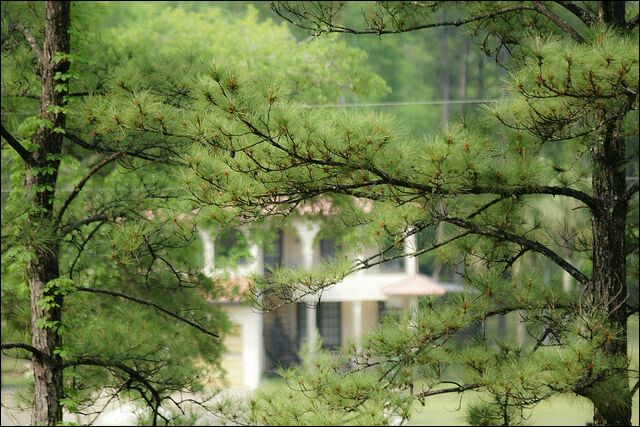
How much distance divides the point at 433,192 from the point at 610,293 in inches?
41.3

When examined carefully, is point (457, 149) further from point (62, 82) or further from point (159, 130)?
point (62, 82)

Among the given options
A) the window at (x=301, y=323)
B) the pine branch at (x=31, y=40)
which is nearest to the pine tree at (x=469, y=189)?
the pine branch at (x=31, y=40)

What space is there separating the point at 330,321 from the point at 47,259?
39.9ft

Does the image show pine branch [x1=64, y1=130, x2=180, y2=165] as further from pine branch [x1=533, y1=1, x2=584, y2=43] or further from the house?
the house

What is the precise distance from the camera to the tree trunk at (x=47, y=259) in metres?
5.92

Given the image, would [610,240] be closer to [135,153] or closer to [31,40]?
[135,153]

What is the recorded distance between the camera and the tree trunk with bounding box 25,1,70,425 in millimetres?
5922

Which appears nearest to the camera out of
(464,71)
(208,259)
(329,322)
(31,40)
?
(31,40)

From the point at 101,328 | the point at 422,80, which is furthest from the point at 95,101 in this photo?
the point at 422,80

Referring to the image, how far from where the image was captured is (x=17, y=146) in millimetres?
5840

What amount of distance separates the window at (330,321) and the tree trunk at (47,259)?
11886mm

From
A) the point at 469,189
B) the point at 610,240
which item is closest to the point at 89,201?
the point at 469,189

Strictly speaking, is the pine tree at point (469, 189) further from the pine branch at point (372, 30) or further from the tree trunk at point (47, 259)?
the tree trunk at point (47, 259)

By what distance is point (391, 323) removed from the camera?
18.0ft
